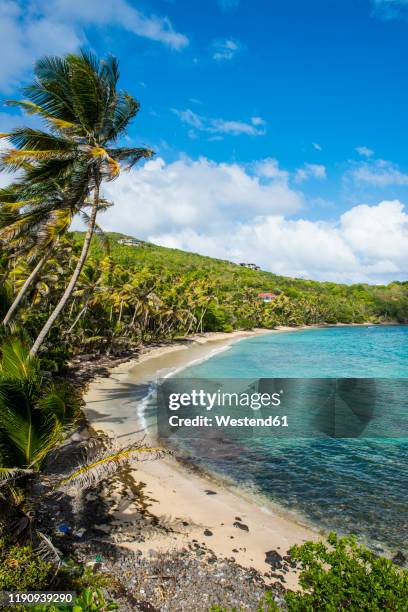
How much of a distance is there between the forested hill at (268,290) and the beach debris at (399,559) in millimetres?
42755

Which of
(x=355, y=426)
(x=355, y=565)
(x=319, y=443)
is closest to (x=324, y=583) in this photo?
(x=355, y=565)

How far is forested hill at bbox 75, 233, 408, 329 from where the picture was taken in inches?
2644

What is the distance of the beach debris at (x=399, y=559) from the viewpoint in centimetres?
712

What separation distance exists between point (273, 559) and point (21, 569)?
429 centimetres

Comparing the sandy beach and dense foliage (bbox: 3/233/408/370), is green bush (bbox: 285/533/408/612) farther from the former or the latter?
dense foliage (bbox: 3/233/408/370)

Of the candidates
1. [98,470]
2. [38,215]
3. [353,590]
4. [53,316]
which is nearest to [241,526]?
[98,470]

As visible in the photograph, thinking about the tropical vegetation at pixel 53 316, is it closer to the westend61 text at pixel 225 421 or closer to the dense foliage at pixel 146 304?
the dense foliage at pixel 146 304

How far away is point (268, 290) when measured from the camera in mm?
103812

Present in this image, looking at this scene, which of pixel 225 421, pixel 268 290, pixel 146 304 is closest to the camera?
pixel 225 421

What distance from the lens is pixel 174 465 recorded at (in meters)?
11.3

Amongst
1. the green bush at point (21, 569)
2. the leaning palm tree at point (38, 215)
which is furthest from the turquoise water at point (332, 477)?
the leaning palm tree at point (38, 215)

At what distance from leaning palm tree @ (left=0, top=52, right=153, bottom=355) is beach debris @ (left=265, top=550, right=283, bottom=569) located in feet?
25.9

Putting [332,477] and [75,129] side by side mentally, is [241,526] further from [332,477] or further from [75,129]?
[75,129]

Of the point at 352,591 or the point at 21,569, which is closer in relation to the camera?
the point at 352,591
